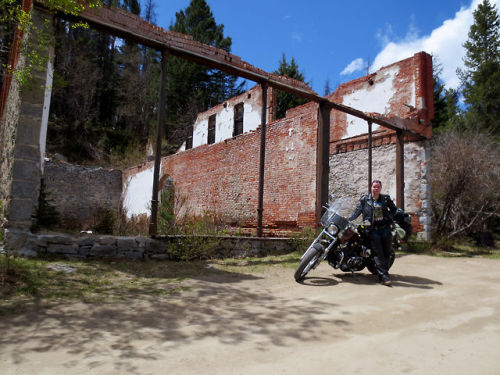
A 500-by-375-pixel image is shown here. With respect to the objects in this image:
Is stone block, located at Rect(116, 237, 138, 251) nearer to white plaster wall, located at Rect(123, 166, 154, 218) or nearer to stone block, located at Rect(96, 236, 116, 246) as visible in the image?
stone block, located at Rect(96, 236, 116, 246)

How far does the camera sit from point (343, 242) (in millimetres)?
4840

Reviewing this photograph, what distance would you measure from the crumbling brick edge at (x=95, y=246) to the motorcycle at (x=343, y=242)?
2.06 m

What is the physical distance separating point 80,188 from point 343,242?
16.4m

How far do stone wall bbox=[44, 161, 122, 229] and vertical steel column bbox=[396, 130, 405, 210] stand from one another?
12347 millimetres

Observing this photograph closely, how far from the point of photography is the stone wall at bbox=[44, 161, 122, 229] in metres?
17.1

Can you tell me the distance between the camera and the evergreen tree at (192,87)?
2588 centimetres

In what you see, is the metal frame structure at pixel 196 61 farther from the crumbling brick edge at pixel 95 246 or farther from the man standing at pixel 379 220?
the man standing at pixel 379 220

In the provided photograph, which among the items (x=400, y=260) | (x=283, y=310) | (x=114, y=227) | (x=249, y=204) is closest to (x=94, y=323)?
(x=283, y=310)

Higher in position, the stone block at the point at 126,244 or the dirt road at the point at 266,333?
the stone block at the point at 126,244

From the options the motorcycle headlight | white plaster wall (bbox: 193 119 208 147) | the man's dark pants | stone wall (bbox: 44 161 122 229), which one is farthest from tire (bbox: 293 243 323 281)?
white plaster wall (bbox: 193 119 208 147)

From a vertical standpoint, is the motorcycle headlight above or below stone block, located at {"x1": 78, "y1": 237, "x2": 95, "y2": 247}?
above

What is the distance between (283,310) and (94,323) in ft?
5.57

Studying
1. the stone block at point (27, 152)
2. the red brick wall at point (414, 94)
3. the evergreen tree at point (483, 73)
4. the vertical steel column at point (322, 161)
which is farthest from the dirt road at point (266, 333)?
the evergreen tree at point (483, 73)

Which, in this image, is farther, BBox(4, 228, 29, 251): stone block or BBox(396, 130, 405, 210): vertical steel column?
BBox(396, 130, 405, 210): vertical steel column
